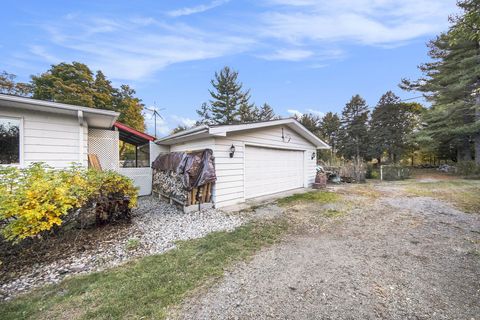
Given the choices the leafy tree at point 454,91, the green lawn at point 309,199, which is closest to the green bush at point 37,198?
the green lawn at point 309,199

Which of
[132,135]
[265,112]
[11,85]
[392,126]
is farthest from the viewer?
[265,112]

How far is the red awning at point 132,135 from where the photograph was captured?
7.79 metres

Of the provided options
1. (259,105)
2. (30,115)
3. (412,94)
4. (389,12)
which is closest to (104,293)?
(30,115)

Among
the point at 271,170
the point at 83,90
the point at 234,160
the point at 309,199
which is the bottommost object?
the point at 309,199

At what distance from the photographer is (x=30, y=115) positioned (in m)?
4.83

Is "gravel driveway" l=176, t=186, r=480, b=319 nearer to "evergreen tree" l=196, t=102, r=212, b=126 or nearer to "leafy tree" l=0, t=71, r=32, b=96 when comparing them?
"leafy tree" l=0, t=71, r=32, b=96

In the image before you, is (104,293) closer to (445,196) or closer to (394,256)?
(394,256)

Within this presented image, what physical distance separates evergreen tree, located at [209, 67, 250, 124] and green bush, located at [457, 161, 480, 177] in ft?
70.7

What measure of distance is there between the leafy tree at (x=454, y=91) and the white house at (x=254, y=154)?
1133cm

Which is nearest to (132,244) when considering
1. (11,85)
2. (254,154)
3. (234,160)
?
(234,160)

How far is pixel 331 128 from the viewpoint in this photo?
30.2 metres

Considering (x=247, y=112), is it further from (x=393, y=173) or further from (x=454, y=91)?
(x=454, y=91)

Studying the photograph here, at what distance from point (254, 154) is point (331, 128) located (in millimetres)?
26810

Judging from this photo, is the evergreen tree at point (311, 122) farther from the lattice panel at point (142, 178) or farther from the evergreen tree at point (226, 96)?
the lattice panel at point (142, 178)
